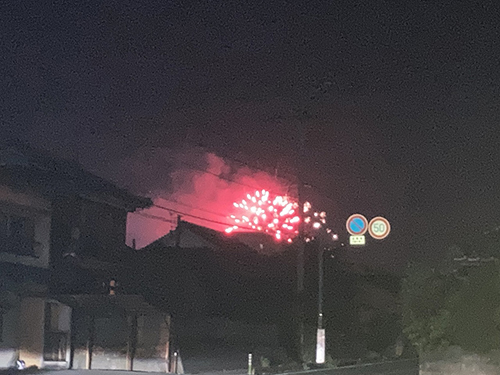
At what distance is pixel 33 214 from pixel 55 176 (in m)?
1.91

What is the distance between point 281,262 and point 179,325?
1110 centimetres

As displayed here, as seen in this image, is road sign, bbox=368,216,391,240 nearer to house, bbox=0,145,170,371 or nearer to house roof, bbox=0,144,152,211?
house, bbox=0,145,170,371

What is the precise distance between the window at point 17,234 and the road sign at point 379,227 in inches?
624

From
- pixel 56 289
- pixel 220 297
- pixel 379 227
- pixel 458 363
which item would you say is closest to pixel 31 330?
pixel 56 289

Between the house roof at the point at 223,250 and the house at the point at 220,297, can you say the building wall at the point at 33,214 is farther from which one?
the house roof at the point at 223,250

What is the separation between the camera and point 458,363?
47.8 feet

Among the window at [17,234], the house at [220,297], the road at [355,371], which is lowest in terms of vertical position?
the road at [355,371]

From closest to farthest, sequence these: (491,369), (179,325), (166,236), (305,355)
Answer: (491,369), (179,325), (305,355), (166,236)

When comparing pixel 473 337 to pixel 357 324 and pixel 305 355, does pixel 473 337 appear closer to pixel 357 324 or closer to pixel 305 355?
pixel 305 355

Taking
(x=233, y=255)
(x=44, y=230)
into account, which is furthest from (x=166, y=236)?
(x=44, y=230)

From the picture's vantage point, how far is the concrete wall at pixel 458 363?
14.2 meters

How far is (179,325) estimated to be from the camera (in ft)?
85.9

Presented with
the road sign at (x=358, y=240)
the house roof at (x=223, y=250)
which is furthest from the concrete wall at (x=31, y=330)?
the road sign at (x=358, y=240)

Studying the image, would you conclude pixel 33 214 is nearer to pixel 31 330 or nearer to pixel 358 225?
pixel 31 330
